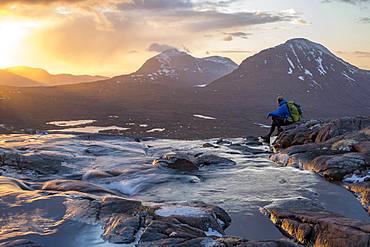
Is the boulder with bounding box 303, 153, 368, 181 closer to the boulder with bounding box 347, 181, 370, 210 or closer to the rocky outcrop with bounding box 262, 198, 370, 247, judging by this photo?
the boulder with bounding box 347, 181, 370, 210

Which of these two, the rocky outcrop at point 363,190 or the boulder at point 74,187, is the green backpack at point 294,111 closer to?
the rocky outcrop at point 363,190

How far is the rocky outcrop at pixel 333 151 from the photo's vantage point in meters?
15.7

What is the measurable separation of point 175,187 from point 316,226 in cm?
654

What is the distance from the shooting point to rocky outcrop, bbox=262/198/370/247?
855 centimetres

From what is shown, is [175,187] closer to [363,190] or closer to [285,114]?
[363,190]

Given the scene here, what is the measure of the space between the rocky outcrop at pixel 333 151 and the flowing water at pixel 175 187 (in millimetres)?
741

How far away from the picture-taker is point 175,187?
15109mm

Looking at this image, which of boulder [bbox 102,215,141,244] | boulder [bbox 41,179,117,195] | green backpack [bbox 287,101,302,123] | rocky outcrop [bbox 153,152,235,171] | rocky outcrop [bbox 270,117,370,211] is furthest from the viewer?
green backpack [bbox 287,101,302,123]

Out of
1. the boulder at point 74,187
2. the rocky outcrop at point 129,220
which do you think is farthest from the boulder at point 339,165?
the boulder at point 74,187

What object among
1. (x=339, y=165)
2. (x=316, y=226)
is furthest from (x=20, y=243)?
(x=339, y=165)

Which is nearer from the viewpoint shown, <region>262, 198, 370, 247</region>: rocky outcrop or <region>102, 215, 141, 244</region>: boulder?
<region>262, 198, 370, 247</region>: rocky outcrop

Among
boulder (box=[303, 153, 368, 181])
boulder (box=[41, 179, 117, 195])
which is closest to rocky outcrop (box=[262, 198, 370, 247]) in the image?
boulder (box=[303, 153, 368, 181])

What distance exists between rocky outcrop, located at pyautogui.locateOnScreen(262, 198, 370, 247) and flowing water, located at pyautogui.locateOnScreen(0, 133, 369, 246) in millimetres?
372

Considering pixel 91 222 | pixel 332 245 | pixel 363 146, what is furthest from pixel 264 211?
pixel 363 146
